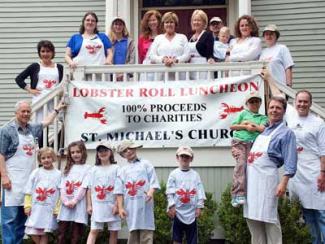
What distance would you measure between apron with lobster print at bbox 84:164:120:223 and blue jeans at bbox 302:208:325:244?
2127 mm

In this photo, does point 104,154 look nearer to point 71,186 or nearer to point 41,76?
point 71,186

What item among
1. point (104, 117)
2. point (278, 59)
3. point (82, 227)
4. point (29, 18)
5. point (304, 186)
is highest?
point (29, 18)

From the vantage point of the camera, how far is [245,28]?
825 centimetres

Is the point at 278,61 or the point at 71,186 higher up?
the point at 278,61

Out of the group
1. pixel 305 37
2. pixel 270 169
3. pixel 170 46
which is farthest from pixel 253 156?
pixel 305 37

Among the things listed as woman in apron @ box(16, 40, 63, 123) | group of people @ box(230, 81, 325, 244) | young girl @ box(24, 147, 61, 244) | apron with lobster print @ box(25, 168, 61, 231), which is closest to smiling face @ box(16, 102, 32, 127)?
young girl @ box(24, 147, 61, 244)

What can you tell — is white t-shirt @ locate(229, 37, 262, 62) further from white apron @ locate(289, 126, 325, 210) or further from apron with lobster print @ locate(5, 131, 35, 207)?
apron with lobster print @ locate(5, 131, 35, 207)

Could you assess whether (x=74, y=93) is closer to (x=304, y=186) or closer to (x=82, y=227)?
(x=82, y=227)

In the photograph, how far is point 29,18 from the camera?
440 inches

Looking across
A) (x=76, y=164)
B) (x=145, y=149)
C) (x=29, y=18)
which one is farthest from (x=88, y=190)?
(x=29, y=18)

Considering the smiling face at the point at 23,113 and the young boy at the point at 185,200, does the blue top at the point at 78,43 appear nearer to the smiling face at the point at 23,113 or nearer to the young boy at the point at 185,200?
the smiling face at the point at 23,113

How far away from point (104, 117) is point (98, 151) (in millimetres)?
1178

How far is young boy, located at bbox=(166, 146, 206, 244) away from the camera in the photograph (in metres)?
6.99

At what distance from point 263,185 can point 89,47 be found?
3512mm
